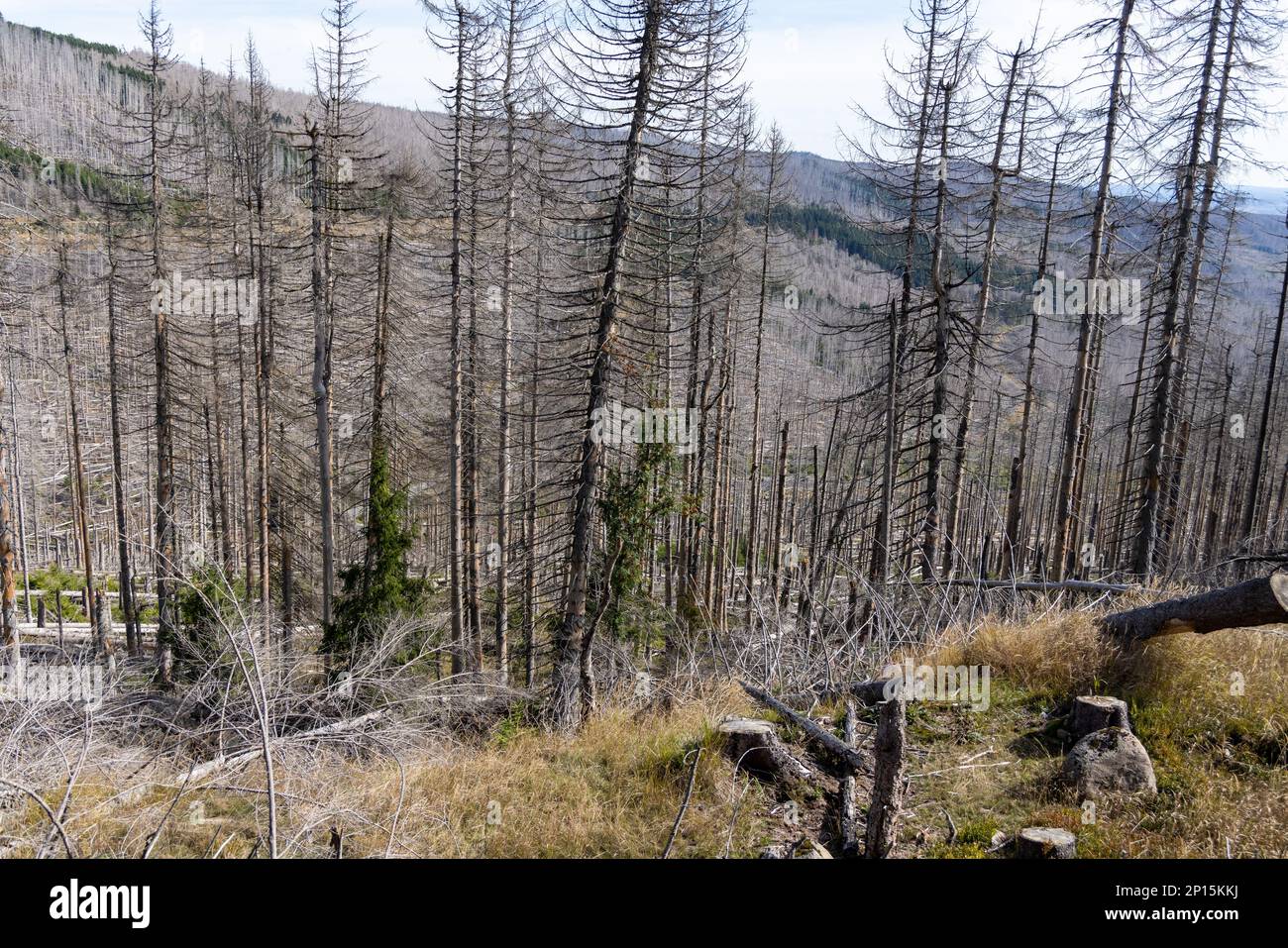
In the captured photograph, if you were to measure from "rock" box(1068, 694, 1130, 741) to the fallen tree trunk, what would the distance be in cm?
92

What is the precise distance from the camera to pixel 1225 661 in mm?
6543

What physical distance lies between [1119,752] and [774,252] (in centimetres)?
2255

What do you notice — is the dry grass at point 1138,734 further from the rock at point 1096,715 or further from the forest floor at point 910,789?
the rock at point 1096,715

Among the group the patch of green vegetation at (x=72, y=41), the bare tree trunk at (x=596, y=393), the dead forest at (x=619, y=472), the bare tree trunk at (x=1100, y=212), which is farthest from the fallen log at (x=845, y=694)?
the patch of green vegetation at (x=72, y=41)

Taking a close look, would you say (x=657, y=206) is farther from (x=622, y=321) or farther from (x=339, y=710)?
(x=339, y=710)

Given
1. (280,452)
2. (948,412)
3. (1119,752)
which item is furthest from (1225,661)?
(280,452)

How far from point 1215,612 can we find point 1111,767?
67.5 inches

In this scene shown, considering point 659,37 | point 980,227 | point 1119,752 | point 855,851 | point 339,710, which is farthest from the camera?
point 980,227

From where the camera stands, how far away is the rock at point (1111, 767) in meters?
5.16

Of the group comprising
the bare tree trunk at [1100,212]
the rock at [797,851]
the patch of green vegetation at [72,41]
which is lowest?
the rock at [797,851]

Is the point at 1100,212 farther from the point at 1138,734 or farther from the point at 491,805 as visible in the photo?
the point at 491,805

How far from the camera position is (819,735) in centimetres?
614

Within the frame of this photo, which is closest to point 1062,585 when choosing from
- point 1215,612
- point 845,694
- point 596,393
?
point 1215,612

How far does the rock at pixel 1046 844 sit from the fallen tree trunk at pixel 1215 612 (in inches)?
100
